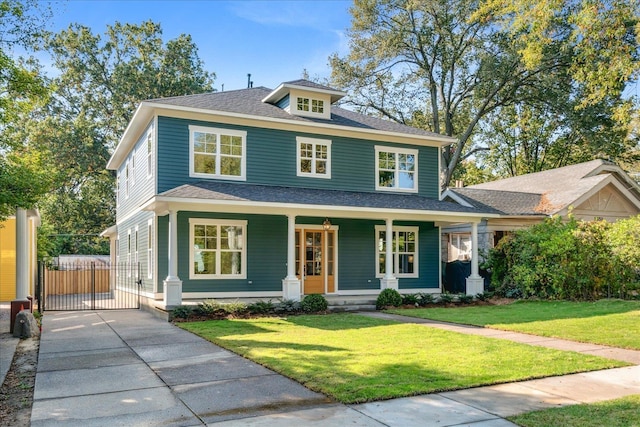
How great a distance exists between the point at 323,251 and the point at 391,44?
17157 mm

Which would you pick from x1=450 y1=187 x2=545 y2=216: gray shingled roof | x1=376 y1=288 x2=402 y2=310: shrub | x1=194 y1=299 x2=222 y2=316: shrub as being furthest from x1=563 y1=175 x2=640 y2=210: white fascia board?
x1=194 y1=299 x2=222 y2=316: shrub

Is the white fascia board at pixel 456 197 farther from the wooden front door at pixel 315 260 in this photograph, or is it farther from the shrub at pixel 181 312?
the shrub at pixel 181 312

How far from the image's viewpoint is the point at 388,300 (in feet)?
49.8

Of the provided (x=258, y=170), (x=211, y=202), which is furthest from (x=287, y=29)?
(x=211, y=202)

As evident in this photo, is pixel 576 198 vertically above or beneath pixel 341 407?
above

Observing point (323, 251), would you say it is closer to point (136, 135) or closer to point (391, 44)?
point (136, 135)

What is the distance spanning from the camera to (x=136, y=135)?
17.8 m

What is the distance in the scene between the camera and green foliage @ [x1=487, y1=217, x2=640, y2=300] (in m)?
16.1

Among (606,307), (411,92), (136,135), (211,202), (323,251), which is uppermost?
(411,92)

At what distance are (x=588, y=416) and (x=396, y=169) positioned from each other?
1431 cm

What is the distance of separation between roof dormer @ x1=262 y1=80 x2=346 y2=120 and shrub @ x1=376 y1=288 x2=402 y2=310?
6442 mm

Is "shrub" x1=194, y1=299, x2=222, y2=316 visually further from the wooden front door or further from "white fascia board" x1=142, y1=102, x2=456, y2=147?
"white fascia board" x1=142, y1=102, x2=456, y2=147

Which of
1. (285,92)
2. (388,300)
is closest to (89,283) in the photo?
(285,92)

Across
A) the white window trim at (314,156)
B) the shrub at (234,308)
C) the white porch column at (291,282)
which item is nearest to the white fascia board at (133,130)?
the white window trim at (314,156)
